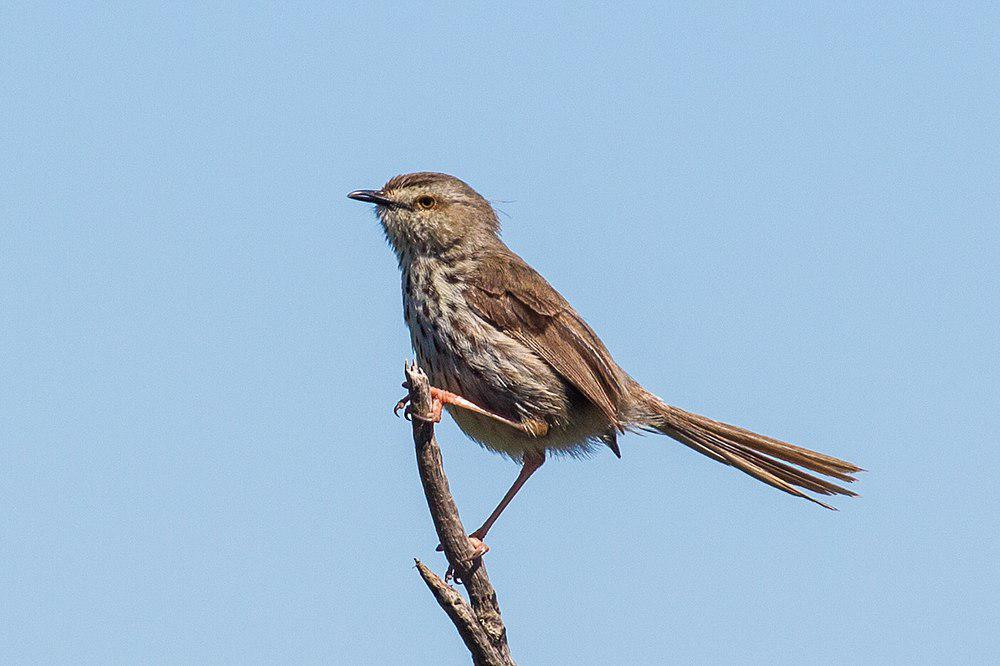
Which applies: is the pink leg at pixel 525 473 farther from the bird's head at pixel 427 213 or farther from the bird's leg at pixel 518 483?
the bird's head at pixel 427 213

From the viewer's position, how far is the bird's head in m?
8.30

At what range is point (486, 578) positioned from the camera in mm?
6637

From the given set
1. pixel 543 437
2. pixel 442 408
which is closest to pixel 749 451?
pixel 543 437

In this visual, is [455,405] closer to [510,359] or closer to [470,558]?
[510,359]

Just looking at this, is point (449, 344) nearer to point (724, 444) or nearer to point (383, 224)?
point (383, 224)

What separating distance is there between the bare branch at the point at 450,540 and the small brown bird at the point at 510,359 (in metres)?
0.59

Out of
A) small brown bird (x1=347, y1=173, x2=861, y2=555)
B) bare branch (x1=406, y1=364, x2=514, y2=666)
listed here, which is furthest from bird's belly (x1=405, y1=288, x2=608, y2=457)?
bare branch (x1=406, y1=364, x2=514, y2=666)

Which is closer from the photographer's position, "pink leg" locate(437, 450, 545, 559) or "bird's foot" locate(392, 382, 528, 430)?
"bird's foot" locate(392, 382, 528, 430)

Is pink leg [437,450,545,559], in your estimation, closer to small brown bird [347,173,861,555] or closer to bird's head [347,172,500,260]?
small brown bird [347,173,861,555]

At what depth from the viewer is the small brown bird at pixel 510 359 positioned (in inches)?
300

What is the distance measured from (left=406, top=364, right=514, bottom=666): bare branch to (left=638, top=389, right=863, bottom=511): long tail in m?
2.13

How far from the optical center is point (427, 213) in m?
8.39

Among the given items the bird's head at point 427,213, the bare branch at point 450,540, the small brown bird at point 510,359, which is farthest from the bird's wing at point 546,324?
the bare branch at point 450,540

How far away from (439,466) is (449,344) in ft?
4.31
